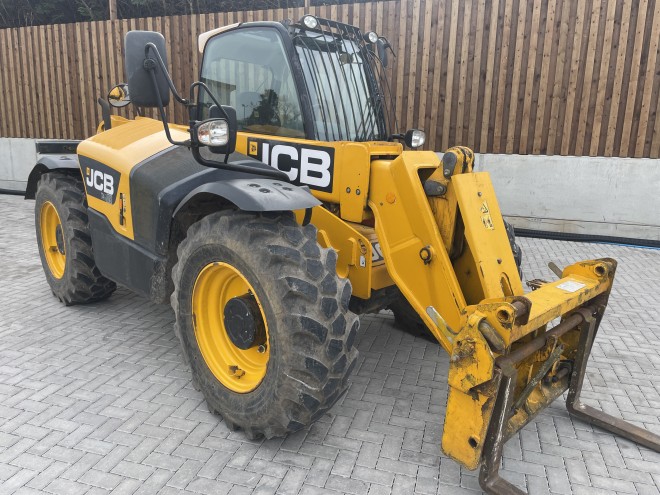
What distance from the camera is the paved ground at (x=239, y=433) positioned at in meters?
2.62

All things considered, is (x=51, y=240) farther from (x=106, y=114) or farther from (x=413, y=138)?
(x=413, y=138)

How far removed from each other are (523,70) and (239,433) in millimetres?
6753

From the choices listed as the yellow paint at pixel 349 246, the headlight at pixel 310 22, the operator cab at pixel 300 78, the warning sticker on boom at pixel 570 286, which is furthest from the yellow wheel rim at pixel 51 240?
the warning sticker on boom at pixel 570 286

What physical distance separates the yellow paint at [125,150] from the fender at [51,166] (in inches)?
19.4

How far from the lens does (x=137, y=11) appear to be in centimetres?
1414

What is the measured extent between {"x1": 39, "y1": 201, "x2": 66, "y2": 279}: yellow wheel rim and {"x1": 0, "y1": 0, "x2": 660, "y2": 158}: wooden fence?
13.8 ft

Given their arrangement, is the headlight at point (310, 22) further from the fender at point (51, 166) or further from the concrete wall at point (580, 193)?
the concrete wall at point (580, 193)

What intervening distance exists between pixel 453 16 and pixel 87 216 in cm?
591

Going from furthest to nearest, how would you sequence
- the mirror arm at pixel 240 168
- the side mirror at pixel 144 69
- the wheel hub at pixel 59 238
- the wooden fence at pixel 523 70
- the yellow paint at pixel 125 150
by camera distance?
the wooden fence at pixel 523 70
the wheel hub at pixel 59 238
the yellow paint at pixel 125 150
the mirror arm at pixel 240 168
the side mirror at pixel 144 69

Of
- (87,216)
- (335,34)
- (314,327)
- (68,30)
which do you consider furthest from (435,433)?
(68,30)

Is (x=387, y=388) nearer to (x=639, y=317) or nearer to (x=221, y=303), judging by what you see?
(x=221, y=303)

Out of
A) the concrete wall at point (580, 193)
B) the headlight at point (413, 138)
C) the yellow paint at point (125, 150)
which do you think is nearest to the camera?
the yellow paint at point (125, 150)

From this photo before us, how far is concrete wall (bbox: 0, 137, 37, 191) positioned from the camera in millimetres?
10461

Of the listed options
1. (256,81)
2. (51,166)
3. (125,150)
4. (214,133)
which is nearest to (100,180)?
(125,150)
